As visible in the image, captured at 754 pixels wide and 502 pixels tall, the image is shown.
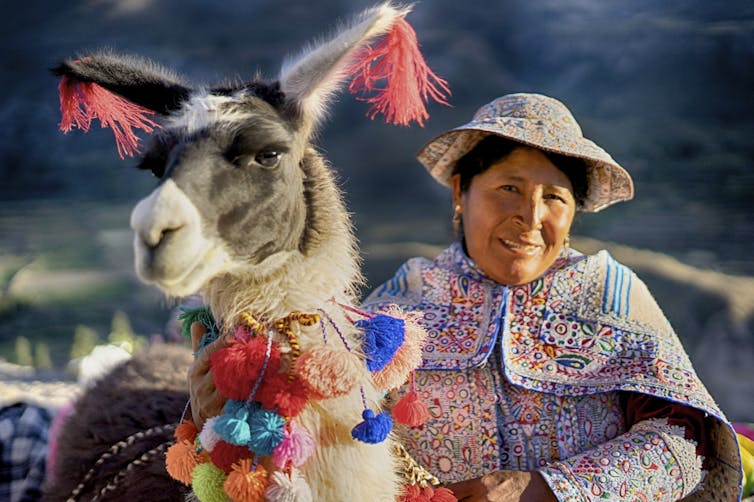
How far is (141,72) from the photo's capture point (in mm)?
1099

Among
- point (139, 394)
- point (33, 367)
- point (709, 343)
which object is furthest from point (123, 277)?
point (709, 343)

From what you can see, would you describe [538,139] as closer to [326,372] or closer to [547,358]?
[547,358]

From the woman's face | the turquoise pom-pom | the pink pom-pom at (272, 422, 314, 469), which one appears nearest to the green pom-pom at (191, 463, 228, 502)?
the pink pom-pom at (272, 422, 314, 469)

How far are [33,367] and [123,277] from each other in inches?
56.0

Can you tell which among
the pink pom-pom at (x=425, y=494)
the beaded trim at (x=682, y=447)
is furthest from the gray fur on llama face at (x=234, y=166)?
the beaded trim at (x=682, y=447)

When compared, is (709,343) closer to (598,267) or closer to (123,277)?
(598,267)

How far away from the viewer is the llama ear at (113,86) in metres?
1.09

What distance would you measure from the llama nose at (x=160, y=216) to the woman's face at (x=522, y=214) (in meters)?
0.86

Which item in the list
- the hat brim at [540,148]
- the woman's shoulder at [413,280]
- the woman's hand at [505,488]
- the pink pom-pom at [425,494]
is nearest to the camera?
the pink pom-pom at [425,494]

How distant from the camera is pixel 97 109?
1145 mm

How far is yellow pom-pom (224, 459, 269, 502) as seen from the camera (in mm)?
936

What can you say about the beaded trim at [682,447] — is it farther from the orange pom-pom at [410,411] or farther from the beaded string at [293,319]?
the beaded string at [293,319]

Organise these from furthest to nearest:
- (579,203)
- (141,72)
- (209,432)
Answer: (579,203), (141,72), (209,432)

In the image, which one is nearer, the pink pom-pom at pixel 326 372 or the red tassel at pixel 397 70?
the pink pom-pom at pixel 326 372
